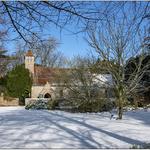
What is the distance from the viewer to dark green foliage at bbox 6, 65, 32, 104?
53969mm

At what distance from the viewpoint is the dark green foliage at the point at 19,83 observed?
177 ft

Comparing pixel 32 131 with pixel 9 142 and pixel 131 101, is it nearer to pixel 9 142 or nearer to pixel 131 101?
pixel 9 142

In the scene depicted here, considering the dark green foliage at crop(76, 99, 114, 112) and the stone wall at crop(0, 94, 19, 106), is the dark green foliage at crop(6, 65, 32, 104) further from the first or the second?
the dark green foliage at crop(76, 99, 114, 112)

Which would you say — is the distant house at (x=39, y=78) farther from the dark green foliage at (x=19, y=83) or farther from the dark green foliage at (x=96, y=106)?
the dark green foliage at (x=96, y=106)

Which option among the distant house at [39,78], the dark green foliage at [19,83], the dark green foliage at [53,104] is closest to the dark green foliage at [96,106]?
the dark green foliage at [53,104]

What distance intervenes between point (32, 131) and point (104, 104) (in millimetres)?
16738

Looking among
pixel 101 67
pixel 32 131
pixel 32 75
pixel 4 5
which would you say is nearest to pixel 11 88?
pixel 32 75

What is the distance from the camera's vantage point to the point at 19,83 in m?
54.3

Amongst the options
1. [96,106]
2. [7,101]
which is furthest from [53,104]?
[7,101]

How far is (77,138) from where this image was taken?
43.8ft

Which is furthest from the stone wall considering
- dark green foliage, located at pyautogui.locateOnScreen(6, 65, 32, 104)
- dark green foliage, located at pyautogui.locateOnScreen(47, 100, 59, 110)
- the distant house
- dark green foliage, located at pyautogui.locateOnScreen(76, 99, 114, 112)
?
dark green foliage, located at pyautogui.locateOnScreen(76, 99, 114, 112)

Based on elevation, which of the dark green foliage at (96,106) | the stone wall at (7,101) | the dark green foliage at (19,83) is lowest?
the dark green foliage at (96,106)

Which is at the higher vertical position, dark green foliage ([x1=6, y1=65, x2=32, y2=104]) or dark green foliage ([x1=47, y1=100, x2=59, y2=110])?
dark green foliage ([x1=6, y1=65, x2=32, y2=104])

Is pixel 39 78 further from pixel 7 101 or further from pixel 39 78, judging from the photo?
pixel 7 101
